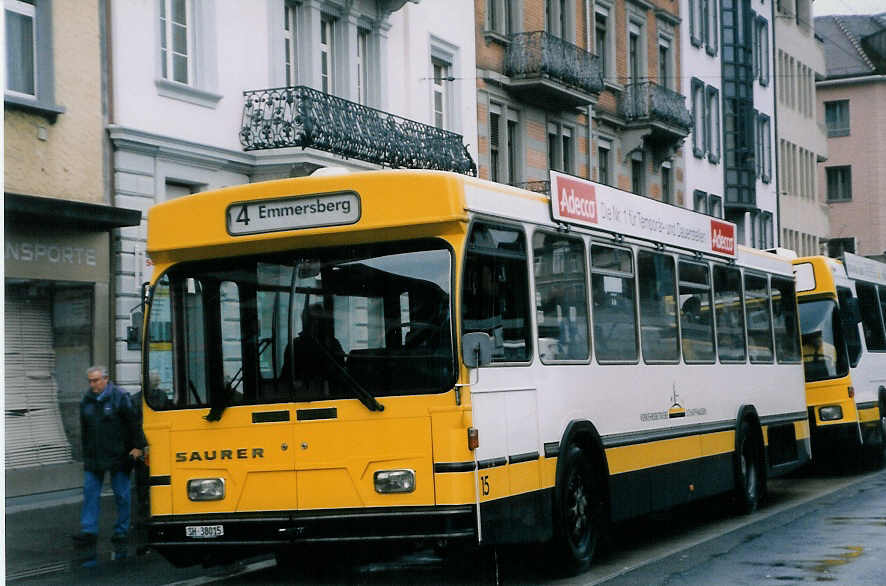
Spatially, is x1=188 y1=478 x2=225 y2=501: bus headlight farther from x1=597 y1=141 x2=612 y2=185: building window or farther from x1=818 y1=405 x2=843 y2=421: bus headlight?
x1=597 y1=141 x2=612 y2=185: building window

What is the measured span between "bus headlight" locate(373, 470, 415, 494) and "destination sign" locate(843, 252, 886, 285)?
567 inches

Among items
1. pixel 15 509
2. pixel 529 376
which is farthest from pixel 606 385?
pixel 15 509

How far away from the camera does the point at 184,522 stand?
393 inches

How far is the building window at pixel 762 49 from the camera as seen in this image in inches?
2137

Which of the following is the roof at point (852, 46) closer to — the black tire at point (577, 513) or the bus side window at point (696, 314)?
the bus side window at point (696, 314)

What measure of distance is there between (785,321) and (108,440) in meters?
8.47

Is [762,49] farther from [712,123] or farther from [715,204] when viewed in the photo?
[715,204]

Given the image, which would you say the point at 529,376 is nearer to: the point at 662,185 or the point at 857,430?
the point at 857,430

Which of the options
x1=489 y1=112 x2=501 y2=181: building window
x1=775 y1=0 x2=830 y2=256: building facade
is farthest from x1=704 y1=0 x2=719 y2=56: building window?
x1=489 y1=112 x2=501 y2=181: building window

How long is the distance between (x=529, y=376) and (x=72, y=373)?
10.2 metres

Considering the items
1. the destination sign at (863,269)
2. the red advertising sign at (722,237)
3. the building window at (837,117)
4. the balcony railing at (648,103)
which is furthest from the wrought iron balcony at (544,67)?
the building window at (837,117)

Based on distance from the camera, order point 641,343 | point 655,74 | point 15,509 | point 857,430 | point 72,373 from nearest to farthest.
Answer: point 641,343
point 15,509
point 72,373
point 857,430
point 655,74

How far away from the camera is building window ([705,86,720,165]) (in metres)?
48.2

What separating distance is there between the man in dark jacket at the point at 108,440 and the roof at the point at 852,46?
69814 millimetres
